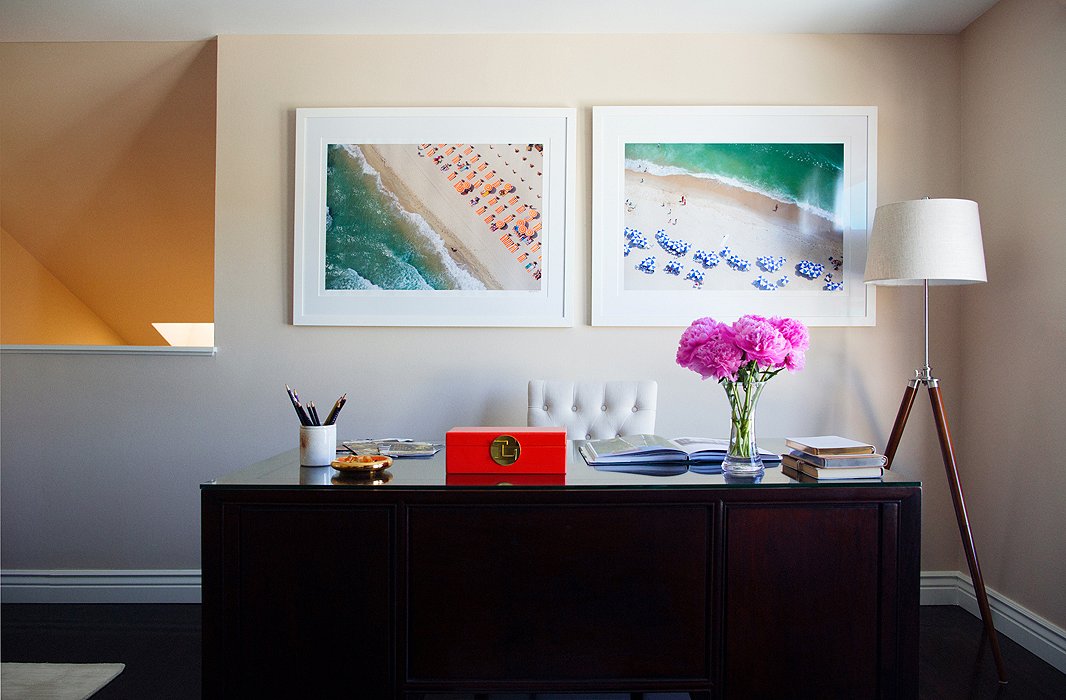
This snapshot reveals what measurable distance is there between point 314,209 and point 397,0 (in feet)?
3.01

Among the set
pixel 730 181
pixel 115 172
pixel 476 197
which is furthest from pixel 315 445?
pixel 115 172

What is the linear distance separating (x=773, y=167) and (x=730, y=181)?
0.19 m

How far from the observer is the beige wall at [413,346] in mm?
2998

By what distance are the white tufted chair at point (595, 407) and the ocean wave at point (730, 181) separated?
3.17 feet

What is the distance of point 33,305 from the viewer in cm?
447

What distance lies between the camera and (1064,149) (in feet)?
7.81

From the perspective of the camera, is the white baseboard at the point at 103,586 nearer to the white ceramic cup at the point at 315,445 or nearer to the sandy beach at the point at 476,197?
the white ceramic cup at the point at 315,445

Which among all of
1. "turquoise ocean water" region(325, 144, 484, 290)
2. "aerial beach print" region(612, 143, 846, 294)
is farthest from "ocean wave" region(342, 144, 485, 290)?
"aerial beach print" region(612, 143, 846, 294)

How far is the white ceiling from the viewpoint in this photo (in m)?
2.77

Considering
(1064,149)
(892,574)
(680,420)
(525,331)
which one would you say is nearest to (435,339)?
(525,331)

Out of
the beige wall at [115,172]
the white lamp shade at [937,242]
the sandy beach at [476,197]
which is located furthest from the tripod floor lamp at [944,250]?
the beige wall at [115,172]

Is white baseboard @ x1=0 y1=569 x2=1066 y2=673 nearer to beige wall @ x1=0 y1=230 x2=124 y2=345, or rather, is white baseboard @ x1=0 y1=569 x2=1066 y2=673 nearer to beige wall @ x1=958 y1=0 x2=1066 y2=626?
beige wall @ x1=958 y1=0 x2=1066 y2=626

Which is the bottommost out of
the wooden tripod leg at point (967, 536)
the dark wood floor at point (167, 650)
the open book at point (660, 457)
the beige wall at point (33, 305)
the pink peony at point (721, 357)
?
the dark wood floor at point (167, 650)

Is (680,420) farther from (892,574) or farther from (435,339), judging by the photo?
(892,574)
